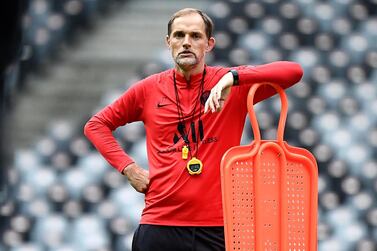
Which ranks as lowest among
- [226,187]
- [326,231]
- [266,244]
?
[326,231]

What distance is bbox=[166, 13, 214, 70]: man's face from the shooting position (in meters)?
2.36

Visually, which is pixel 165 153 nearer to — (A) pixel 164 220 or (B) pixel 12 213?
(A) pixel 164 220

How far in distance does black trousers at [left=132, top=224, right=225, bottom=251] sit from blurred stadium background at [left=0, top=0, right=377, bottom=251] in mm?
1679

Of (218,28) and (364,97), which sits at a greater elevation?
(218,28)

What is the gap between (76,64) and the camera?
4.33 m

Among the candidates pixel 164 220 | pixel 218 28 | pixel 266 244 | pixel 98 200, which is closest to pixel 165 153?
pixel 164 220

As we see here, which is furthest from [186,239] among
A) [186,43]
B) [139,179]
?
[186,43]

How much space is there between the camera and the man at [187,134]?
229 cm

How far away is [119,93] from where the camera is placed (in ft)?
13.8

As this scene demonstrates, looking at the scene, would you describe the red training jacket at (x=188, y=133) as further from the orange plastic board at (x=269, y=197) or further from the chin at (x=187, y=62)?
the orange plastic board at (x=269, y=197)

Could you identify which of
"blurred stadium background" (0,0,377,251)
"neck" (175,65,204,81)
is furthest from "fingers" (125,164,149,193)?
"blurred stadium background" (0,0,377,251)

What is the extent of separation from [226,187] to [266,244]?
17cm

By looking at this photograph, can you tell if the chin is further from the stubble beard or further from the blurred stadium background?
the blurred stadium background

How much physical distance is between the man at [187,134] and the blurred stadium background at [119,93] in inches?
63.1
